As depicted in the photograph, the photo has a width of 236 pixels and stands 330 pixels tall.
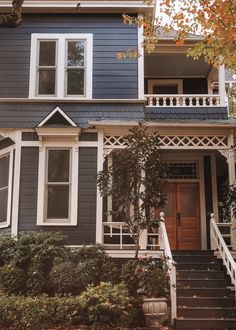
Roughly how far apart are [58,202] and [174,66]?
6.70m

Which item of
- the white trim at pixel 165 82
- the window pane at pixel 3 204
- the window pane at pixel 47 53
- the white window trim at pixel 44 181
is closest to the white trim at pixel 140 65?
the white window trim at pixel 44 181

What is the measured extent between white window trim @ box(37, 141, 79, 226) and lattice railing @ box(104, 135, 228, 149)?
991 millimetres

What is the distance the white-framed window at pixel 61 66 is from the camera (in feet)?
48.8

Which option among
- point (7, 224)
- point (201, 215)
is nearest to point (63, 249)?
point (7, 224)

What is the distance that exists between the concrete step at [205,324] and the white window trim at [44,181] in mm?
4570

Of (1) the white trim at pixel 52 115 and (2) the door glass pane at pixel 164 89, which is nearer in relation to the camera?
(1) the white trim at pixel 52 115

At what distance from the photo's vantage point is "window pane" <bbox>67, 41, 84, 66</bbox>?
15.1 meters

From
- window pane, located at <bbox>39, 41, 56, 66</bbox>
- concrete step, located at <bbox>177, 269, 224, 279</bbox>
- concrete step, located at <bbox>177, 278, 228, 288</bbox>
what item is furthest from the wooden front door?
window pane, located at <bbox>39, 41, 56, 66</bbox>

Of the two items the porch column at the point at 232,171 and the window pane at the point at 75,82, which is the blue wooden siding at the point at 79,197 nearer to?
the window pane at the point at 75,82

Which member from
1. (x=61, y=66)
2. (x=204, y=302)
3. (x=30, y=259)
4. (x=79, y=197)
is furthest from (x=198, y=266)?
(x=61, y=66)

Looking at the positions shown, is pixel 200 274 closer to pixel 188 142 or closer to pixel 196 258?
pixel 196 258

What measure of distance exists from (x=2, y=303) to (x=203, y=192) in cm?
810

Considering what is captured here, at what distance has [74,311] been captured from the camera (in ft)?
33.2

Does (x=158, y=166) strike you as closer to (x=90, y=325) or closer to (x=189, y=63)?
(x=90, y=325)
